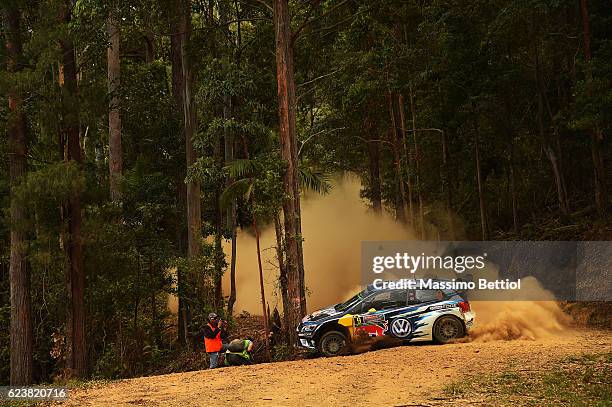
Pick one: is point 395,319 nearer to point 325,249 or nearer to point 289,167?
point 289,167

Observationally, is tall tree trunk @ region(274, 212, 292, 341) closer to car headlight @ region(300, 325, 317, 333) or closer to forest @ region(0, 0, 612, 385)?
forest @ region(0, 0, 612, 385)

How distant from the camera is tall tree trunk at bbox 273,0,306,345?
21.8m

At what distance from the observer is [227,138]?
2773cm

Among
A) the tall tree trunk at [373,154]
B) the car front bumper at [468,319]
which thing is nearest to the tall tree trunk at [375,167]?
the tall tree trunk at [373,154]

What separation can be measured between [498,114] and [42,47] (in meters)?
18.6

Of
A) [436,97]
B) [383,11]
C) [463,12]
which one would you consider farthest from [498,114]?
[383,11]

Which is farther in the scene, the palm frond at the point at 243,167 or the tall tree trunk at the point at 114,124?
the tall tree trunk at the point at 114,124

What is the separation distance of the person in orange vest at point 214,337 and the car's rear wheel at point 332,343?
2.48m

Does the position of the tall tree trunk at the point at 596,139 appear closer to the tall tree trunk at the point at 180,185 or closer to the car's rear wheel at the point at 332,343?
the car's rear wheel at the point at 332,343

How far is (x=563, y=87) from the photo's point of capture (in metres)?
29.5

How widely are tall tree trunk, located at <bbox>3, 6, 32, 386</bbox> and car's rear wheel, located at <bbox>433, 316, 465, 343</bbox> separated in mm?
11218

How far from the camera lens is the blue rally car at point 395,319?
18.7 m

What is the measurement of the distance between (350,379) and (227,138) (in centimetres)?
1467

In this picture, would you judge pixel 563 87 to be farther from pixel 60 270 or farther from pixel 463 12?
pixel 60 270
